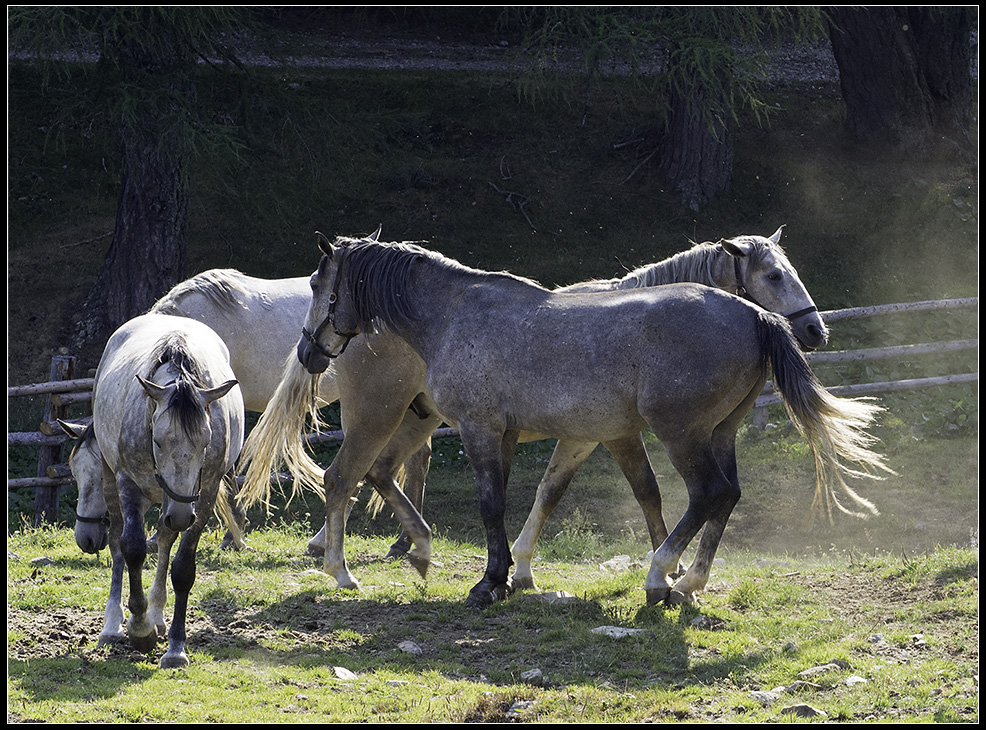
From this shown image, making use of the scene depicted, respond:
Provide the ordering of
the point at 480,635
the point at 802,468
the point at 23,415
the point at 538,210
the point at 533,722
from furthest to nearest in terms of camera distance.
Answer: the point at 538,210 → the point at 23,415 → the point at 802,468 → the point at 480,635 → the point at 533,722

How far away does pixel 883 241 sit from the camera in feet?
51.8

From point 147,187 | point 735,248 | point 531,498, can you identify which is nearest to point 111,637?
point 735,248

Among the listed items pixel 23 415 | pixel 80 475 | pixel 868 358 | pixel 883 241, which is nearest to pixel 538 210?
pixel 883 241

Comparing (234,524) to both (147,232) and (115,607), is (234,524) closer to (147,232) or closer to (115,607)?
(115,607)

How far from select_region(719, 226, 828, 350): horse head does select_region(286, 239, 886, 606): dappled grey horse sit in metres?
0.78

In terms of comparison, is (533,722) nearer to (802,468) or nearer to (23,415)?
(802,468)

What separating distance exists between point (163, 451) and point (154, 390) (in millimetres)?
303

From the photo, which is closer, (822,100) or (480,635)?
(480,635)

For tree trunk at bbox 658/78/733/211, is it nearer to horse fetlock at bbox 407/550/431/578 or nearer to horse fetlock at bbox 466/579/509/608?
horse fetlock at bbox 407/550/431/578

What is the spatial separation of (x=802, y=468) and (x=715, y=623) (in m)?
5.28

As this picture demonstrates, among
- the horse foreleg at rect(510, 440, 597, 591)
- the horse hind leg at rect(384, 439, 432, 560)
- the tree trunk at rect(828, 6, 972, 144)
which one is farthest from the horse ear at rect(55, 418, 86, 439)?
the tree trunk at rect(828, 6, 972, 144)

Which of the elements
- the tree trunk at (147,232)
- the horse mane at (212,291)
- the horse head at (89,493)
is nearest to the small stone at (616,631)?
the horse head at (89,493)

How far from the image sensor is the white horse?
15.6 feet

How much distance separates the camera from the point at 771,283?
662 cm
